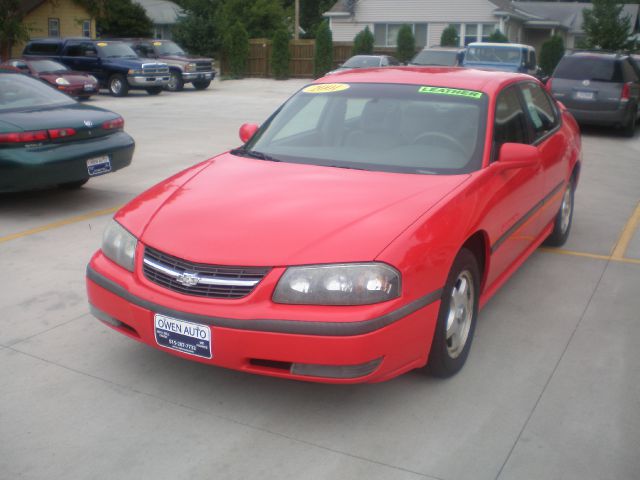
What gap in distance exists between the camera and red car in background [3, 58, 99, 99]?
2117cm

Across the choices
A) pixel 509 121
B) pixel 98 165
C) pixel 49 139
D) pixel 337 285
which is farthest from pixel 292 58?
pixel 337 285

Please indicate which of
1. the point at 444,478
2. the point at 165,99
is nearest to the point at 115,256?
the point at 444,478

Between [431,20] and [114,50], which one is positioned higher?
[431,20]

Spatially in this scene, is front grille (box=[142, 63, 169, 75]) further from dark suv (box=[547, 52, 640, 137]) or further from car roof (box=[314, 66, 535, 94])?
car roof (box=[314, 66, 535, 94])

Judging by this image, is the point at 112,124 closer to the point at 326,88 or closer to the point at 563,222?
the point at 326,88

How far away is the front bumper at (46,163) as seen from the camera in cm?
715

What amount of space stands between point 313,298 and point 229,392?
0.87m

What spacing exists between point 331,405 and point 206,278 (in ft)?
3.03

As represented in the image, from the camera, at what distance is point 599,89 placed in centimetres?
1467

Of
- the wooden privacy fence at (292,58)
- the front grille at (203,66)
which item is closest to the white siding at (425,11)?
the wooden privacy fence at (292,58)

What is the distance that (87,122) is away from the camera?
305 inches

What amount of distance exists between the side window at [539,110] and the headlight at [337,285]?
265 centimetres

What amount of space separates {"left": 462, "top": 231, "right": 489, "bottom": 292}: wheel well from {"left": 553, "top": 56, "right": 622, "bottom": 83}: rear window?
11.8 m

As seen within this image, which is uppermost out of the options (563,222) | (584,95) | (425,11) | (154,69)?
(425,11)
